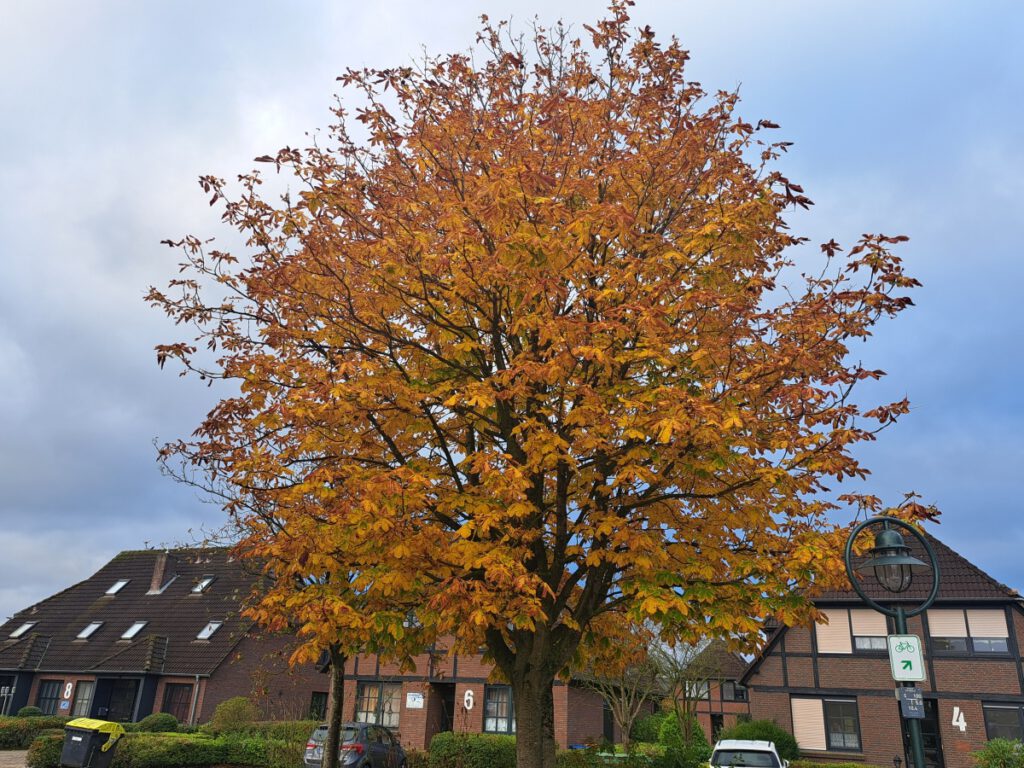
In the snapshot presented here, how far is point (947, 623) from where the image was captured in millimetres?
27438

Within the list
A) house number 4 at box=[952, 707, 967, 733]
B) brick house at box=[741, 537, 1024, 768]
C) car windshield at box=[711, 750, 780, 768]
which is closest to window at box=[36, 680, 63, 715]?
car windshield at box=[711, 750, 780, 768]

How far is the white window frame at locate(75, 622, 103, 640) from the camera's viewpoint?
35.7 m

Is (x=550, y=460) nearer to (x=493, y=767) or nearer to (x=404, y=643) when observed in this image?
(x=404, y=643)

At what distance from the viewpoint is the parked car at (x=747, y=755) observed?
1906 cm

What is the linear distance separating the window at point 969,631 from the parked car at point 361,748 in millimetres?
20067

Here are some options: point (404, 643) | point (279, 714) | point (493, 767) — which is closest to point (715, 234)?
point (404, 643)

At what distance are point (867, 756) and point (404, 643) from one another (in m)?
25.4

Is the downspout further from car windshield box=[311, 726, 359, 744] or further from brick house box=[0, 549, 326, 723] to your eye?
car windshield box=[311, 726, 359, 744]

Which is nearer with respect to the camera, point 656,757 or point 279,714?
point 656,757

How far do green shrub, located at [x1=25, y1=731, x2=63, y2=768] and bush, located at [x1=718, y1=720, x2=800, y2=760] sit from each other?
22.7m

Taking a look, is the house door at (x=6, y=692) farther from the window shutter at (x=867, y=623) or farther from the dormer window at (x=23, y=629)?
the window shutter at (x=867, y=623)

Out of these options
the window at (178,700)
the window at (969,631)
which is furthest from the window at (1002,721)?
the window at (178,700)

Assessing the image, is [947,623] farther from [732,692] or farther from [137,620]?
[137,620]

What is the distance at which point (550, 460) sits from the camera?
26.0 ft
